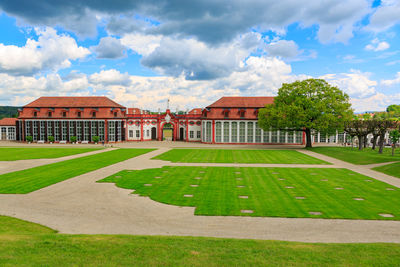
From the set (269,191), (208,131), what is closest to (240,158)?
(269,191)

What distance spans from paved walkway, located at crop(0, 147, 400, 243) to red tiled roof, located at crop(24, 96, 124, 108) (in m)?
55.1

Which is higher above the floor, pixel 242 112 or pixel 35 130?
pixel 242 112

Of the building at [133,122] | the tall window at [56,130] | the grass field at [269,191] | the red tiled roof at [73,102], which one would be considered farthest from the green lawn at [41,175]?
the tall window at [56,130]

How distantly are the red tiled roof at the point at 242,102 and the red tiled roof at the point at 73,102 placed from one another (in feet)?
91.0

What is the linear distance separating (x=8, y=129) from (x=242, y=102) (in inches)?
2715

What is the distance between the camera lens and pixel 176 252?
972 cm

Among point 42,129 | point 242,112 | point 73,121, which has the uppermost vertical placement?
point 242,112

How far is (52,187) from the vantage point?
893 inches

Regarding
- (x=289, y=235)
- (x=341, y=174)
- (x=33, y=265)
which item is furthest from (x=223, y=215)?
(x=341, y=174)

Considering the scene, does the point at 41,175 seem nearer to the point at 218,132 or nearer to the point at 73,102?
the point at 218,132

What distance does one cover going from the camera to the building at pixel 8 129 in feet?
262

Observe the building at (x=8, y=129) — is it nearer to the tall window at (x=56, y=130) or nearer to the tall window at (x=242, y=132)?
the tall window at (x=56, y=130)

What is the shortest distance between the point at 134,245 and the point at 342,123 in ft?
164

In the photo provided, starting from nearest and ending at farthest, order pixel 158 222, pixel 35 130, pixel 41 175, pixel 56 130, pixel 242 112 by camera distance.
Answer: pixel 158 222
pixel 41 175
pixel 242 112
pixel 56 130
pixel 35 130
